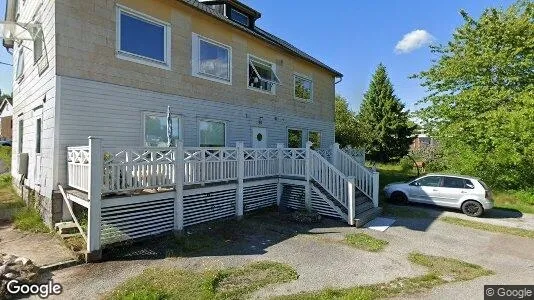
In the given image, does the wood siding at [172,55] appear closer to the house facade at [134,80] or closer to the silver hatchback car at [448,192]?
the house facade at [134,80]

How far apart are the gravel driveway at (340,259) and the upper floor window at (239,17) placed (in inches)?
447

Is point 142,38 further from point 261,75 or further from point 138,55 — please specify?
point 261,75

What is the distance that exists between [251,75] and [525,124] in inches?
548

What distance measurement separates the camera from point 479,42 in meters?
19.7

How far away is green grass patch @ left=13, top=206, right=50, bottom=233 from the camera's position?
8691 millimetres

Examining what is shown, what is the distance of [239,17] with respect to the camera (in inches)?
629

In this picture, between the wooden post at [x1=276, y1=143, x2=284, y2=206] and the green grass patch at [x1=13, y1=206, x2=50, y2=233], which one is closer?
the green grass patch at [x1=13, y1=206, x2=50, y2=233]

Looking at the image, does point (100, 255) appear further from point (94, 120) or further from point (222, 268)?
point (94, 120)

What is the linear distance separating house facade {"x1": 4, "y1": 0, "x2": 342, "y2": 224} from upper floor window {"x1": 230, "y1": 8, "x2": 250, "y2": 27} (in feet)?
0.22

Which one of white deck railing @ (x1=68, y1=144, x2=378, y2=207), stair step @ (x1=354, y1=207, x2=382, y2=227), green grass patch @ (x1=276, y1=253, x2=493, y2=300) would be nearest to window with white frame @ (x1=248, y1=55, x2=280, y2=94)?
white deck railing @ (x1=68, y1=144, x2=378, y2=207)

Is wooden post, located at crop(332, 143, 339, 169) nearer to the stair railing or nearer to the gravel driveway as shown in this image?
the stair railing

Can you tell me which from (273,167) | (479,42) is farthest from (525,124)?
(273,167)

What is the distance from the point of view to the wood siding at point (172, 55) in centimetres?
856

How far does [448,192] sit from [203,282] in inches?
469
